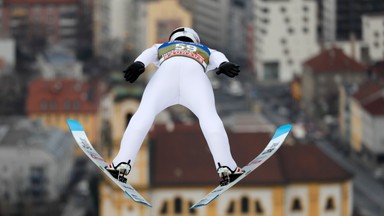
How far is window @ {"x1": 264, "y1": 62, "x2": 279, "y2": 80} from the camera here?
112688 millimetres

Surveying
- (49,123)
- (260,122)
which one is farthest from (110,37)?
(260,122)

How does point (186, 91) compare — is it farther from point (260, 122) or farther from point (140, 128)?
point (260, 122)

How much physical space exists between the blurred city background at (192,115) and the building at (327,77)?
0.33 ft

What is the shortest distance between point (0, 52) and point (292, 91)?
22.3 metres

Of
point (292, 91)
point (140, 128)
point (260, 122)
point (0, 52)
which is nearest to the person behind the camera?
point (140, 128)

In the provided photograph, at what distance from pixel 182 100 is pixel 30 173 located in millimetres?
65790

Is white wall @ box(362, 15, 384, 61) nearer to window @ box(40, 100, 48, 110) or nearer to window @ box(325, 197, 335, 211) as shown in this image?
window @ box(325, 197, 335, 211)

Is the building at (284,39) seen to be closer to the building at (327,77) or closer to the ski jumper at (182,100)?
the building at (327,77)

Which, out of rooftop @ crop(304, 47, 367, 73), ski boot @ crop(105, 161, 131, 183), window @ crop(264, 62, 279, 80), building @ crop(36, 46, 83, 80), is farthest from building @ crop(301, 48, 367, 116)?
ski boot @ crop(105, 161, 131, 183)

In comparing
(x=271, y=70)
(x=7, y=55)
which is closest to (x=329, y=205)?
(x=271, y=70)

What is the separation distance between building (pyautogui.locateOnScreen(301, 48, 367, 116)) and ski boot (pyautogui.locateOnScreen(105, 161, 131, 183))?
8318cm

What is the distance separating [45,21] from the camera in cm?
13275

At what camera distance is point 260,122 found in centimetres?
7594

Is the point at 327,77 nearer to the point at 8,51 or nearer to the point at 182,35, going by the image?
the point at 8,51
